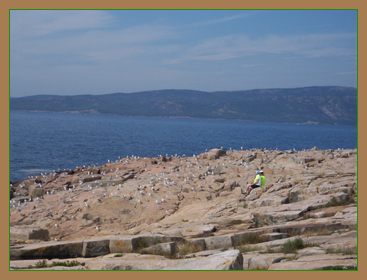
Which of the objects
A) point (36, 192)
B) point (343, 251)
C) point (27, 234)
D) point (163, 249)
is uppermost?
point (343, 251)

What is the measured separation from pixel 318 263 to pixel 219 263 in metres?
2.36

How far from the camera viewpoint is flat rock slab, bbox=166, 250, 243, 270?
726 centimetres

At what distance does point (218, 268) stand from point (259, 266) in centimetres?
178

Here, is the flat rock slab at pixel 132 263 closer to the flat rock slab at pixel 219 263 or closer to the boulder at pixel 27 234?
the flat rock slab at pixel 219 263

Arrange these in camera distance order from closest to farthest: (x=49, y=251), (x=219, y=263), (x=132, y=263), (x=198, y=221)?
(x=219, y=263) → (x=132, y=263) → (x=49, y=251) → (x=198, y=221)

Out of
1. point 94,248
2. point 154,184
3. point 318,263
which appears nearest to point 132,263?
point 94,248

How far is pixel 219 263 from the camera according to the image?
7414 mm

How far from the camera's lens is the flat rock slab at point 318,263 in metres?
7.54

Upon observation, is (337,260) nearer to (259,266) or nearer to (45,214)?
(259,266)

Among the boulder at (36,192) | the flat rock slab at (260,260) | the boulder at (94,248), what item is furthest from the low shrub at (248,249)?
the boulder at (36,192)

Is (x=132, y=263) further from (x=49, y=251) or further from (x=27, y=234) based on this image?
(x=27, y=234)

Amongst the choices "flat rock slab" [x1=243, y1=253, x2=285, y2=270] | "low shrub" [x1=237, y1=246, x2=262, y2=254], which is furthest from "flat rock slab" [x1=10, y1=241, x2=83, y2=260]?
"flat rock slab" [x1=243, y1=253, x2=285, y2=270]

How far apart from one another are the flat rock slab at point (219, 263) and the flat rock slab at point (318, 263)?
1059 mm

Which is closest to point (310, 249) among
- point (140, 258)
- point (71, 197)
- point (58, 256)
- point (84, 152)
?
point (140, 258)
